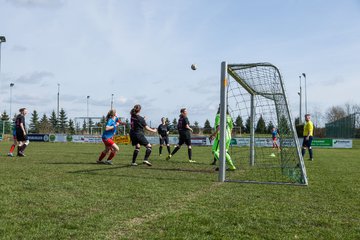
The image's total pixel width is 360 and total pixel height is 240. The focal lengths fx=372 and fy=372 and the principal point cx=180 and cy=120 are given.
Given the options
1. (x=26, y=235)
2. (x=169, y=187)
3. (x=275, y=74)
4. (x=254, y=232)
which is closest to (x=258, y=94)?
(x=275, y=74)

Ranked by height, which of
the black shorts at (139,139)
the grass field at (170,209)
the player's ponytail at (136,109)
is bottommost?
the grass field at (170,209)

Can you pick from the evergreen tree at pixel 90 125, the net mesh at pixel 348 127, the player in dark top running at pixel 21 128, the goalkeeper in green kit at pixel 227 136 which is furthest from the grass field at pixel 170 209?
the evergreen tree at pixel 90 125

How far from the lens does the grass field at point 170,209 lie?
13.8 feet

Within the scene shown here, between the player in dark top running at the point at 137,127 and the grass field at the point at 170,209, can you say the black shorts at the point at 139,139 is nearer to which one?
the player in dark top running at the point at 137,127

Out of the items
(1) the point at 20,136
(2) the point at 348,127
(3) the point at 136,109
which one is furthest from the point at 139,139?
(2) the point at 348,127

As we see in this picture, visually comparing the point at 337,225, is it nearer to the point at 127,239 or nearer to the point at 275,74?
the point at 127,239

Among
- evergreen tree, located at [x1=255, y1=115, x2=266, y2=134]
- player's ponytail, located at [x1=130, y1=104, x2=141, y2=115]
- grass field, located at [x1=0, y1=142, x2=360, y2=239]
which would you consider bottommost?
grass field, located at [x1=0, y1=142, x2=360, y2=239]

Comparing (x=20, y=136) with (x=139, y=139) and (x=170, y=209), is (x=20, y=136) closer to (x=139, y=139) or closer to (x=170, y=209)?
(x=139, y=139)

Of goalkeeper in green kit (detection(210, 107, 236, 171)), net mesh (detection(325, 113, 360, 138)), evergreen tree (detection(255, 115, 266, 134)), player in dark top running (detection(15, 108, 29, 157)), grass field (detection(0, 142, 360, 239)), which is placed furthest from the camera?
net mesh (detection(325, 113, 360, 138))

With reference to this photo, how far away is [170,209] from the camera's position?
5.38 meters

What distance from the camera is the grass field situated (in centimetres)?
420

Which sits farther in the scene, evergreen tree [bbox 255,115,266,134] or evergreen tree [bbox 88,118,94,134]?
evergreen tree [bbox 88,118,94,134]

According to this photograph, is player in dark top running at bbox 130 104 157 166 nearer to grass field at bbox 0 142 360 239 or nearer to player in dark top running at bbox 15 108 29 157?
grass field at bbox 0 142 360 239

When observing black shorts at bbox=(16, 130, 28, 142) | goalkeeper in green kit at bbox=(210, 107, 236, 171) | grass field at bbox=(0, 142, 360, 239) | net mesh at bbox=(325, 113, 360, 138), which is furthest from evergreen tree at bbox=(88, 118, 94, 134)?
grass field at bbox=(0, 142, 360, 239)
